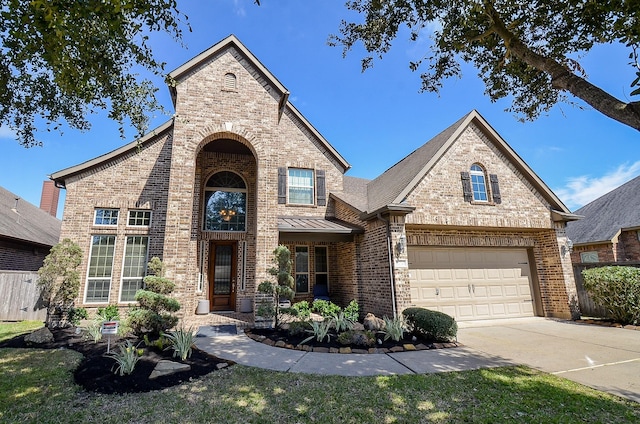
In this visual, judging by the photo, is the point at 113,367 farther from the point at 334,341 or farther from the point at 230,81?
the point at 230,81

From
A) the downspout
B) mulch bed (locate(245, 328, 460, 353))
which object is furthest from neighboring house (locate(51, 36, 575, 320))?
mulch bed (locate(245, 328, 460, 353))

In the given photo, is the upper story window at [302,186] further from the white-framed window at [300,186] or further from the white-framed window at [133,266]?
the white-framed window at [133,266]

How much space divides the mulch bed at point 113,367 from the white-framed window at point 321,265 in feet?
21.1

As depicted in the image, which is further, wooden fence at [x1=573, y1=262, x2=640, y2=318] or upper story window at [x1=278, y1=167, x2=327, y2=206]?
upper story window at [x1=278, y1=167, x2=327, y2=206]

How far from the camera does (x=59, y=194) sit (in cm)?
2412

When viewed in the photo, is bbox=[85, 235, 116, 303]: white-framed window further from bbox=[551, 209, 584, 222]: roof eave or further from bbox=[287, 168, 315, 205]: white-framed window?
bbox=[551, 209, 584, 222]: roof eave

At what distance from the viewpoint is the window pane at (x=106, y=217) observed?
32.9 ft

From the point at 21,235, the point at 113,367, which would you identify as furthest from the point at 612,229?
the point at 21,235

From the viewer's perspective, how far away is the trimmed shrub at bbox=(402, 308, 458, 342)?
22.4 ft

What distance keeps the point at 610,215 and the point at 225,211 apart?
71.0ft

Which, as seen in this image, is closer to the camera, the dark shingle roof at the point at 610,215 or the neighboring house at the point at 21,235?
the neighboring house at the point at 21,235

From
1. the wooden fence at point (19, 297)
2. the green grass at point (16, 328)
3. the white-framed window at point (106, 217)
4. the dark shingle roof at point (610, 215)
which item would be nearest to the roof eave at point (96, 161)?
the white-framed window at point (106, 217)

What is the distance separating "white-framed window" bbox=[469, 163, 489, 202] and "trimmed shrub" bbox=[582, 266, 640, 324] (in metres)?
3.99

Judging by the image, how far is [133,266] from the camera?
1002 cm
